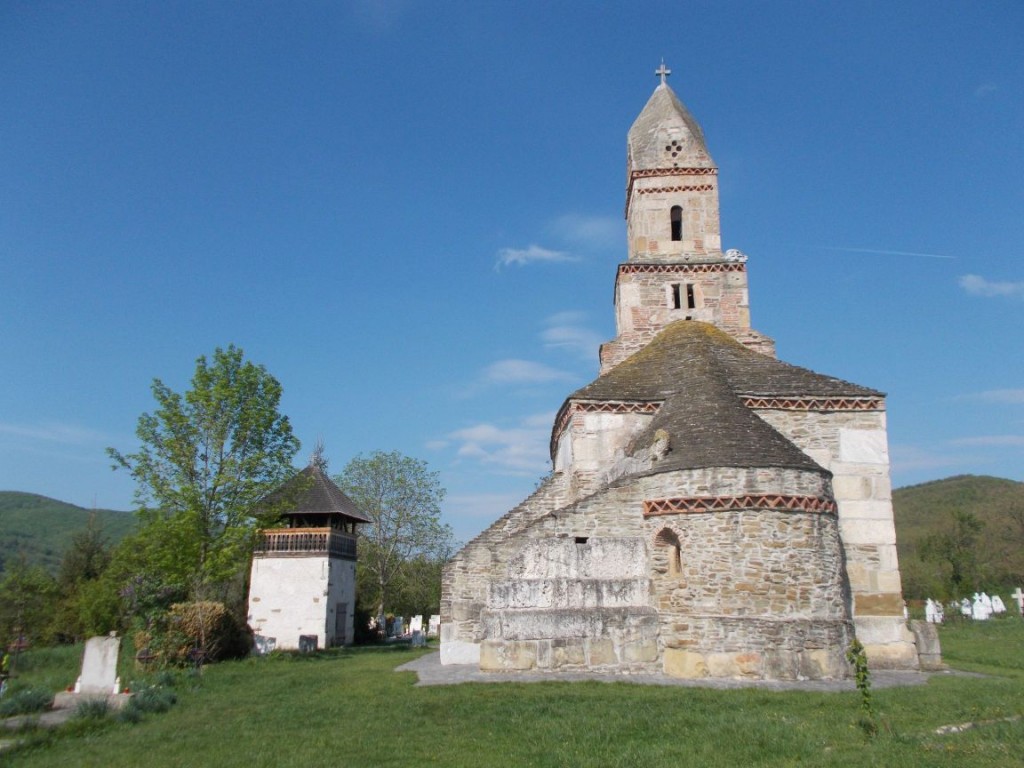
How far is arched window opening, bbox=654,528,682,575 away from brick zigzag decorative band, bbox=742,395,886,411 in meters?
4.65

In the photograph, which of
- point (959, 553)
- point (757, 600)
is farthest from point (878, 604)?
point (959, 553)

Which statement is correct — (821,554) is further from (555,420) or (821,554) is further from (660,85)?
(660,85)

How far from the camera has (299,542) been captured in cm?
2631

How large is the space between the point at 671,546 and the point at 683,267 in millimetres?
12822

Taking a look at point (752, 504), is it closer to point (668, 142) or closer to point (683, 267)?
point (683, 267)

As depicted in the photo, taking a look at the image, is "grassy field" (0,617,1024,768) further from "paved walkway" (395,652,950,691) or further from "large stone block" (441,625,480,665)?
"large stone block" (441,625,480,665)

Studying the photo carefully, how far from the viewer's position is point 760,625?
37.4 ft

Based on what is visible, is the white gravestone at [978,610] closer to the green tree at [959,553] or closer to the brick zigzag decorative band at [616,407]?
the green tree at [959,553]

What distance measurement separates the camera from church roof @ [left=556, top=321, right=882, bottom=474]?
12625 millimetres

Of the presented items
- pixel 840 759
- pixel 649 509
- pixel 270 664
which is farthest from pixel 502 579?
pixel 270 664

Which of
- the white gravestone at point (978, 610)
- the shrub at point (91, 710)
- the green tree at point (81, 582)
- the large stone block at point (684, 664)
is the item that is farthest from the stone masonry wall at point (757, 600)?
the white gravestone at point (978, 610)

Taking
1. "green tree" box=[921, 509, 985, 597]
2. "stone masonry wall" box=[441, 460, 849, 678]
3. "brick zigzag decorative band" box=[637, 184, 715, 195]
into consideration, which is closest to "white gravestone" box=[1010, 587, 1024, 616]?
"green tree" box=[921, 509, 985, 597]

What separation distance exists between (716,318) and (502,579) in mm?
13435

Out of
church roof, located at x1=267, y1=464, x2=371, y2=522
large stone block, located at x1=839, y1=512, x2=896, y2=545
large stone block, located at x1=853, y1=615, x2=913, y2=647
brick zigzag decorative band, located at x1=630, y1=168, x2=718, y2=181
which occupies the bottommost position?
large stone block, located at x1=853, y1=615, x2=913, y2=647
